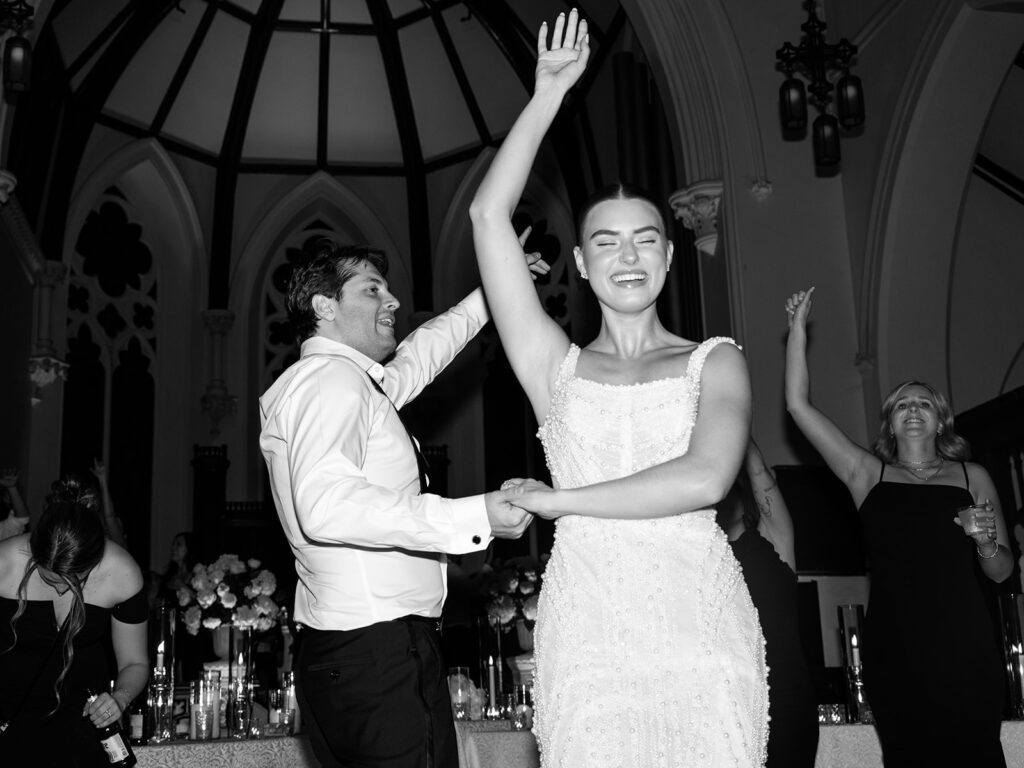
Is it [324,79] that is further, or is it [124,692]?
[324,79]

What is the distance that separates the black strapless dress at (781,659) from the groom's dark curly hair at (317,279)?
122 centimetres

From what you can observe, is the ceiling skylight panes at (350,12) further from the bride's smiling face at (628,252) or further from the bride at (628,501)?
the bride's smiling face at (628,252)

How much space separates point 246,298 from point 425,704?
11818 millimetres

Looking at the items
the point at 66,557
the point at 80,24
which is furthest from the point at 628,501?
the point at 80,24

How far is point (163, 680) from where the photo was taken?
3.80 meters

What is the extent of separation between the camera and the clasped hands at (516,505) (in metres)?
1.82

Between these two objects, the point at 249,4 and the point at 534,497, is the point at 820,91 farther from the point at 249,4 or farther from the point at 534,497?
the point at 249,4

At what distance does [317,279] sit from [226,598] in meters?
2.07

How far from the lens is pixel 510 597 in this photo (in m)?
4.51

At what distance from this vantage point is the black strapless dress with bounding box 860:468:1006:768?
339 centimetres

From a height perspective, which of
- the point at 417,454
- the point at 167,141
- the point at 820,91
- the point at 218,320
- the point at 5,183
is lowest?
the point at 417,454

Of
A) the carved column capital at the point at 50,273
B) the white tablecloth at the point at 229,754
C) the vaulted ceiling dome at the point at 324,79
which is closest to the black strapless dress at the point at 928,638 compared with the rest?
the white tablecloth at the point at 229,754

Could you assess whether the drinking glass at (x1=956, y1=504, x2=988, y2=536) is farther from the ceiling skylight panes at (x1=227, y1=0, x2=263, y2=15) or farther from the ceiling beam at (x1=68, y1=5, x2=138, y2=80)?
the ceiling skylight panes at (x1=227, y1=0, x2=263, y2=15)

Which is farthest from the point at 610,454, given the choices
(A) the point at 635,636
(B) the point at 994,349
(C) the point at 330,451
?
(B) the point at 994,349
